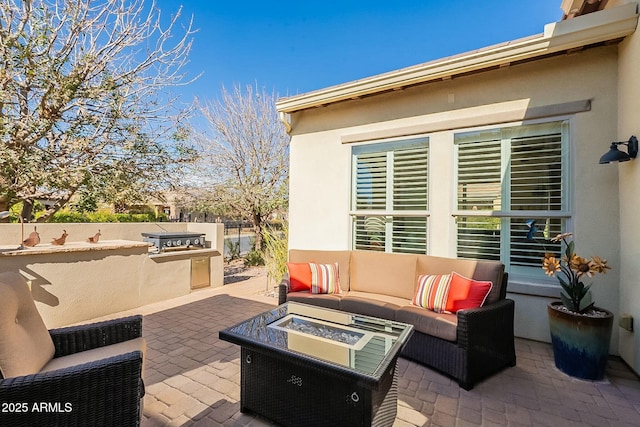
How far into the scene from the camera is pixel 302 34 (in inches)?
328

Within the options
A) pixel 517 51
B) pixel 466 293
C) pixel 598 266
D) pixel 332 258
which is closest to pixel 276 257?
pixel 332 258

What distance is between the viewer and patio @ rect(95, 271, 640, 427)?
2.31 metres

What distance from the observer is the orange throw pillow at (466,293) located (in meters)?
3.12

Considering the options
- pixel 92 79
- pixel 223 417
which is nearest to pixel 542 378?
pixel 223 417

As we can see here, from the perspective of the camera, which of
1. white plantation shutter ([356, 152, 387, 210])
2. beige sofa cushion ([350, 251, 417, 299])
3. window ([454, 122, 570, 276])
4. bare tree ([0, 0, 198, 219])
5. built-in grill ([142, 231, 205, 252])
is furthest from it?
built-in grill ([142, 231, 205, 252])

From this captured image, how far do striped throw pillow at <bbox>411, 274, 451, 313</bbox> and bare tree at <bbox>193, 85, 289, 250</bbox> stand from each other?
7.52 m

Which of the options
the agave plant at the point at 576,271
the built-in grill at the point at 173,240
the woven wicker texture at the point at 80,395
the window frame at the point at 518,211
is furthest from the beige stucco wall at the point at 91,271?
the agave plant at the point at 576,271

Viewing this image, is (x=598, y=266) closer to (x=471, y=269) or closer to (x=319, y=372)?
(x=471, y=269)

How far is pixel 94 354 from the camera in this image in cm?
216

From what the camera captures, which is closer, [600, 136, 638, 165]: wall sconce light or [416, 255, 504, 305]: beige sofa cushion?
[600, 136, 638, 165]: wall sconce light

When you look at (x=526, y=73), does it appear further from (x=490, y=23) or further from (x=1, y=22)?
(x=1, y=22)

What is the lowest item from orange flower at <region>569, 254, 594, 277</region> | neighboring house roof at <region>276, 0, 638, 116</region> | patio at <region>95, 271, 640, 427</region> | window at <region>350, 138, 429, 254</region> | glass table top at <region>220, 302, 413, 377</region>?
patio at <region>95, 271, 640, 427</region>

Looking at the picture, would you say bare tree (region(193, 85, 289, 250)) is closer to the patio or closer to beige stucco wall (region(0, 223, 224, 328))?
beige stucco wall (region(0, 223, 224, 328))

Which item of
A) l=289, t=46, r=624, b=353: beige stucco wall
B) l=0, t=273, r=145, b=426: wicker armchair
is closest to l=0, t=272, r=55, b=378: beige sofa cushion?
l=0, t=273, r=145, b=426: wicker armchair
